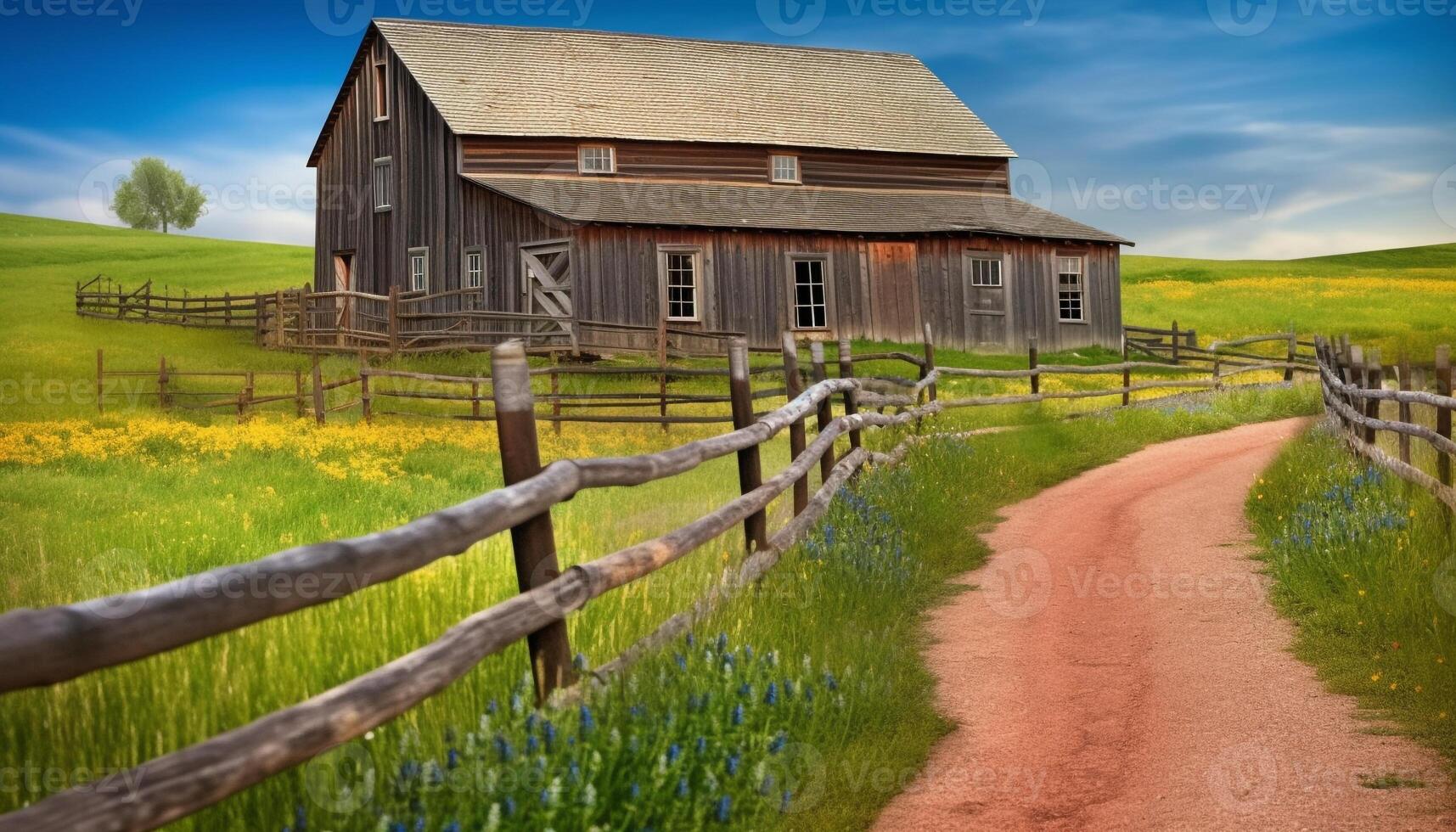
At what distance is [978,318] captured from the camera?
106 feet

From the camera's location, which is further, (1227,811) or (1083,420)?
(1083,420)

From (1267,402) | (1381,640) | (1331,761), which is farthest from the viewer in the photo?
(1267,402)

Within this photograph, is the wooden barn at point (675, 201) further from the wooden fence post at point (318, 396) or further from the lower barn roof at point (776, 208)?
the wooden fence post at point (318, 396)

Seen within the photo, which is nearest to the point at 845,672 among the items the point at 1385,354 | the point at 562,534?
the point at 562,534

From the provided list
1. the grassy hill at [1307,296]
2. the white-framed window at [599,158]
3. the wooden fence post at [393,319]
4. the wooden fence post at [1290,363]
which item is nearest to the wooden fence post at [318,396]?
the wooden fence post at [393,319]

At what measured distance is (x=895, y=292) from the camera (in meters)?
31.8

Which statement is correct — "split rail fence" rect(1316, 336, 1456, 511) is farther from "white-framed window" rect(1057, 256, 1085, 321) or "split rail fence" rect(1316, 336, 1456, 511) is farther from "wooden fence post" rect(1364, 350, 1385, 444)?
"white-framed window" rect(1057, 256, 1085, 321)

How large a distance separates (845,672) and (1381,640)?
3068 mm

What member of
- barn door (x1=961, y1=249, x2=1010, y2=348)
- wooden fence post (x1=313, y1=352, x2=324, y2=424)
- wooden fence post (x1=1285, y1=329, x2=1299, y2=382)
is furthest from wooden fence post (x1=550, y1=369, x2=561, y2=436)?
wooden fence post (x1=1285, y1=329, x2=1299, y2=382)

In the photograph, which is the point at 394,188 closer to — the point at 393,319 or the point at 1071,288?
the point at 393,319

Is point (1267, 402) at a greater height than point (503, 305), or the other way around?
point (503, 305)

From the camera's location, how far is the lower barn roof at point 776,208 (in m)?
29.7

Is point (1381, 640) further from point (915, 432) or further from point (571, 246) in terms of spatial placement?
point (571, 246)

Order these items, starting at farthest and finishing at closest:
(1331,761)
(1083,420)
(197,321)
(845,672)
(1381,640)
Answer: (197,321) < (1083,420) < (1381,640) < (845,672) < (1331,761)
